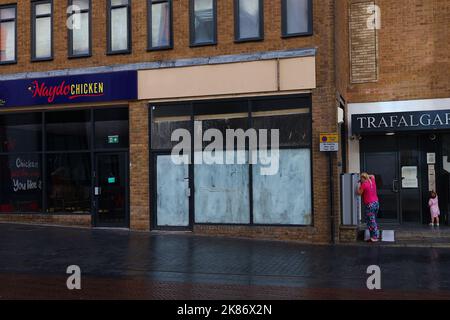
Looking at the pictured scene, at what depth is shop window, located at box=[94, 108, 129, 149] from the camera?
15.8 metres

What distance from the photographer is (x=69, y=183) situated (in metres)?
16.3

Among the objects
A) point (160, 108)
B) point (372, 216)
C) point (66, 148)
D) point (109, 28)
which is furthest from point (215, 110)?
point (372, 216)

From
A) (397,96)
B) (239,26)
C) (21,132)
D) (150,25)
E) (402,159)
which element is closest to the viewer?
(239,26)

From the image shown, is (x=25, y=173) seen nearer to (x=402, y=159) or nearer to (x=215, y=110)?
(x=215, y=110)

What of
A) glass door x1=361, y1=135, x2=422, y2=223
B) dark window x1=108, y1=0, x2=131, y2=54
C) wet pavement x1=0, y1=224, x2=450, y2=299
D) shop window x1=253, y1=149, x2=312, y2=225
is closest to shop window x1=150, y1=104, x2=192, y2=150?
dark window x1=108, y1=0, x2=131, y2=54

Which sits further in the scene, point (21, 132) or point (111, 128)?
point (21, 132)

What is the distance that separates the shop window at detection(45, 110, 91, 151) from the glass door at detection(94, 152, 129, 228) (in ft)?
2.37

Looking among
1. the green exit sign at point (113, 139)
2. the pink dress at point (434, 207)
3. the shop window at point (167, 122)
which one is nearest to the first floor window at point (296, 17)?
the shop window at point (167, 122)

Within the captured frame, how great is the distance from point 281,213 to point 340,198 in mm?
1489

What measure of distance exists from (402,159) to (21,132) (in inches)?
436

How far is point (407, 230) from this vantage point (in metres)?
14.5

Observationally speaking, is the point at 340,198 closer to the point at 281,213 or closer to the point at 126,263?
the point at 281,213

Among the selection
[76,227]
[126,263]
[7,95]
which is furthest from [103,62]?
[126,263]

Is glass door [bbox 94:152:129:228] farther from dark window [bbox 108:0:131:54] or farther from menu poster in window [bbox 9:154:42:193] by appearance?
dark window [bbox 108:0:131:54]
